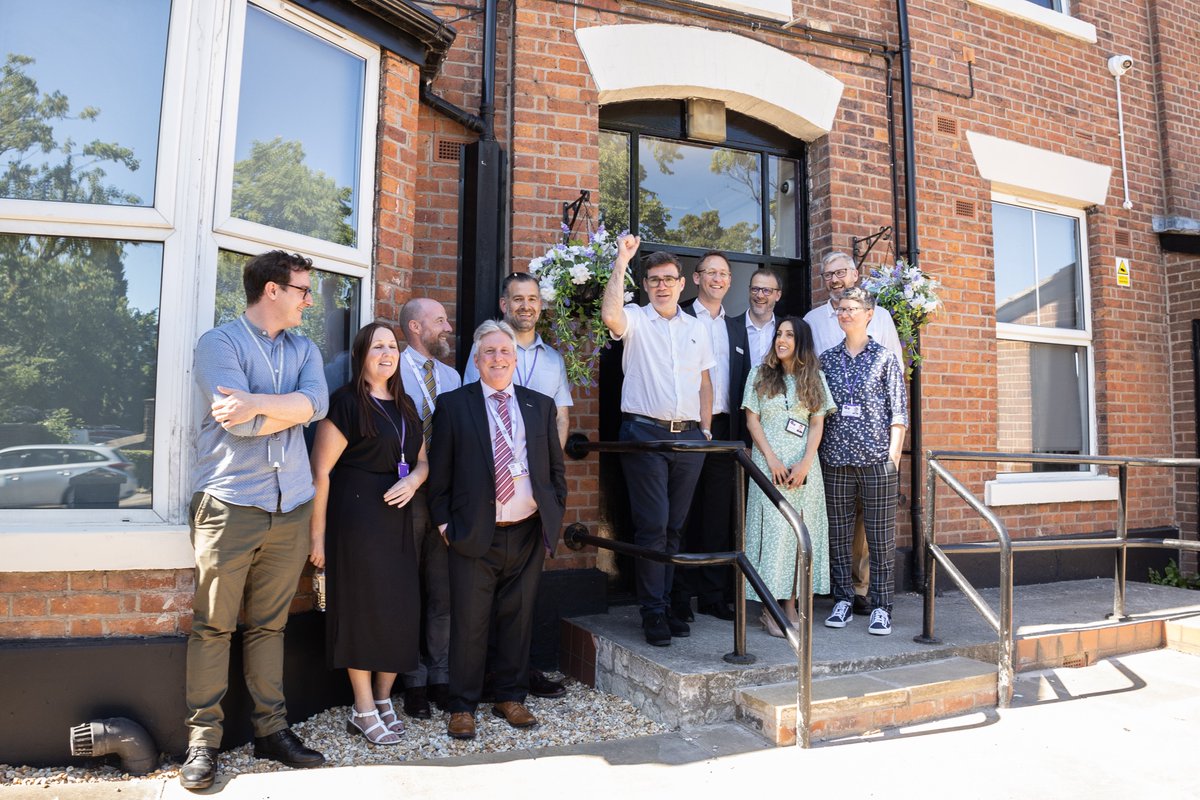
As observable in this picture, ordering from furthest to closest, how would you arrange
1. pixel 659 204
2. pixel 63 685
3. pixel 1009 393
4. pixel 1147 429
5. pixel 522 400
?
pixel 1147 429
pixel 1009 393
pixel 659 204
pixel 522 400
pixel 63 685

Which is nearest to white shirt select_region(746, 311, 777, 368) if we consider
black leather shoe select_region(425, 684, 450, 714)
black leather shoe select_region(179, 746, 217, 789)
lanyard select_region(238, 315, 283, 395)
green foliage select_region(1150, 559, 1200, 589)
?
black leather shoe select_region(425, 684, 450, 714)

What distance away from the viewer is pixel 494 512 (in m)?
3.49

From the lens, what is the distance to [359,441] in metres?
3.41

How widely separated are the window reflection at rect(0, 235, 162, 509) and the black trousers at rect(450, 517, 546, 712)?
1.31m

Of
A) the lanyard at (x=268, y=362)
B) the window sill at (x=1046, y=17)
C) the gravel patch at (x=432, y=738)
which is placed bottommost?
the gravel patch at (x=432, y=738)

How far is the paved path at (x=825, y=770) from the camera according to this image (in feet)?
9.33

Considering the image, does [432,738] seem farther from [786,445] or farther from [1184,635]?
[1184,635]

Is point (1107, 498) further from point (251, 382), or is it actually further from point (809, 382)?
point (251, 382)

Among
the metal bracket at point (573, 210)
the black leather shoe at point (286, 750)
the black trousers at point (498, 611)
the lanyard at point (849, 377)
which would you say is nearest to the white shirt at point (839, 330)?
the lanyard at point (849, 377)

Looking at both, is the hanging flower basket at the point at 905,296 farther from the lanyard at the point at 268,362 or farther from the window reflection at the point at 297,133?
the lanyard at the point at 268,362

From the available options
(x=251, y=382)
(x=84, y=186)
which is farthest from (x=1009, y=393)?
(x=84, y=186)

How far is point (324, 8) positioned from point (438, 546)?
2.50 meters

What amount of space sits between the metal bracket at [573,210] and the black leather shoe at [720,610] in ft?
7.22

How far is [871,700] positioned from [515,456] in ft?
5.96
